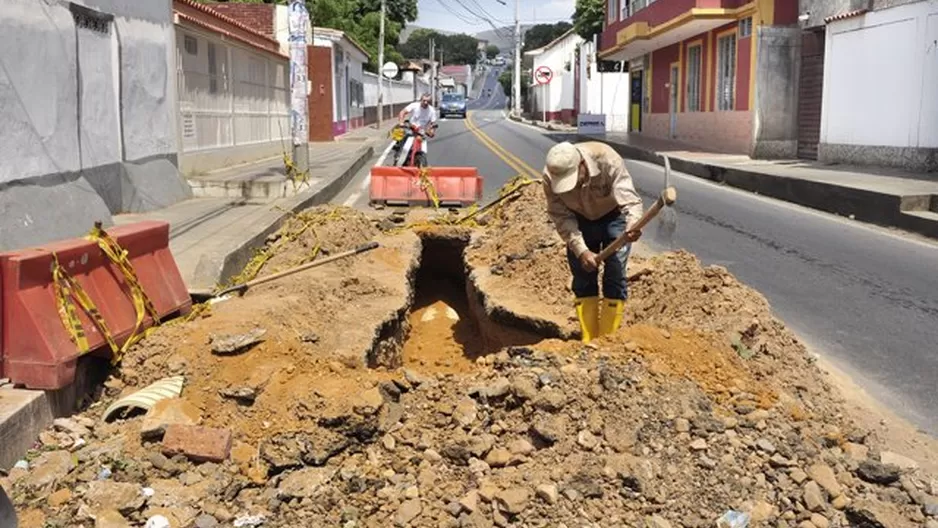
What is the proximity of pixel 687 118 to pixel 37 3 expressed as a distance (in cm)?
2161

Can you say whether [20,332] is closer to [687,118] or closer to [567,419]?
[567,419]

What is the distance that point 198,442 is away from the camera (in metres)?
4.11

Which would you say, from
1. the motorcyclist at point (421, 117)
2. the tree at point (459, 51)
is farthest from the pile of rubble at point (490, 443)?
the tree at point (459, 51)

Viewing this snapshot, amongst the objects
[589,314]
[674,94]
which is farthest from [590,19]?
[589,314]

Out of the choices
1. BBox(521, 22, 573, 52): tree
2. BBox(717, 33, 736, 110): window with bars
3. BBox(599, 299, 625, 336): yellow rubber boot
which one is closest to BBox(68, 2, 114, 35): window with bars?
BBox(599, 299, 625, 336): yellow rubber boot

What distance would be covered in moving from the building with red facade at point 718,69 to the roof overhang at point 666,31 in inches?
1.0

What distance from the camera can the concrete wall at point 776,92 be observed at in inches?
821

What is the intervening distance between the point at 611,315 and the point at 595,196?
83 cm

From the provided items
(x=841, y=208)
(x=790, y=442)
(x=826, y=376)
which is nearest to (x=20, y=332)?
(x=790, y=442)

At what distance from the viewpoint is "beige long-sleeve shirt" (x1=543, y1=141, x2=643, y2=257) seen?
5.30 metres

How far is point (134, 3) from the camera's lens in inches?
482

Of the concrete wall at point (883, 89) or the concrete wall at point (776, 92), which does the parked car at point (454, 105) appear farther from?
the concrete wall at point (883, 89)

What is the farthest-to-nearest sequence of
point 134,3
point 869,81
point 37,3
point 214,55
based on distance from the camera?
1. point 214,55
2. point 869,81
3. point 134,3
4. point 37,3

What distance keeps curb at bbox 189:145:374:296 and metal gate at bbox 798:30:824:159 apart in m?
11.2
